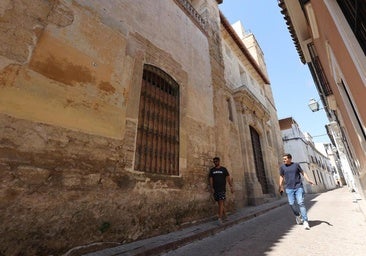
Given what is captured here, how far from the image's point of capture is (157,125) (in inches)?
191

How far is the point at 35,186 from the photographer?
256 cm

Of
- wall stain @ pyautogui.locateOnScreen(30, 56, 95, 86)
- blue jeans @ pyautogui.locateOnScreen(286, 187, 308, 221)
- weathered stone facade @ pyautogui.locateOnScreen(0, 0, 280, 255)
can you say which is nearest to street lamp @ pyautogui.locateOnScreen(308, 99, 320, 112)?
blue jeans @ pyautogui.locateOnScreen(286, 187, 308, 221)

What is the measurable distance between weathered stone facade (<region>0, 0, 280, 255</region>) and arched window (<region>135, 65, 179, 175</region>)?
7.9 inches

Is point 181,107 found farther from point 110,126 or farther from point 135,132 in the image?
point 110,126

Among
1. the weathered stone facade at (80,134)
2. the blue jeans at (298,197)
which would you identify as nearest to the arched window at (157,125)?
the weathered stone facade at (80,134)

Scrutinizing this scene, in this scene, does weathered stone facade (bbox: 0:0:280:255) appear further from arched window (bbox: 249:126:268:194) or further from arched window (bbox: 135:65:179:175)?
arched window (bbox: 249:126:268:194)

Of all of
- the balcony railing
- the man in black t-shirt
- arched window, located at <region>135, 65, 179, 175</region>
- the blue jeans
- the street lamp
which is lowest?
the blue jeans

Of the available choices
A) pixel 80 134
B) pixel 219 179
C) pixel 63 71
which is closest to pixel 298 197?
pixel 219 179

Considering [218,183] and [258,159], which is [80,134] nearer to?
[218,183]

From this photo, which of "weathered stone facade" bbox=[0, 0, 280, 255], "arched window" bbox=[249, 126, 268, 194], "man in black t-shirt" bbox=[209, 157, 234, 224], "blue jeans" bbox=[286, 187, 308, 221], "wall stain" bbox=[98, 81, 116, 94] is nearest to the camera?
"weathered stone facade" bbox=[0, 0, 280, 255]

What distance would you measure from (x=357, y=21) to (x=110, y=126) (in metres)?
3.79

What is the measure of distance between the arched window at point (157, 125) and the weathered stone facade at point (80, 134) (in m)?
0.20

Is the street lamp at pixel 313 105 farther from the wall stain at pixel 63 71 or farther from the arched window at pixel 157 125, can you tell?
the wall stain at pixel 63 71

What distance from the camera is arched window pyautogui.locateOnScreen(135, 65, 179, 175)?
4.34 m
